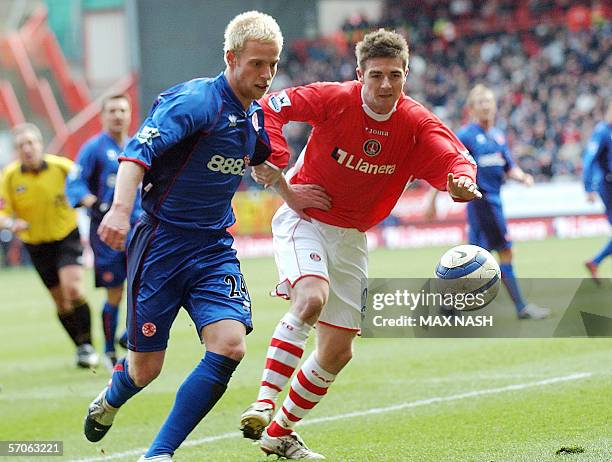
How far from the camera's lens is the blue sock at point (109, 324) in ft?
33.0

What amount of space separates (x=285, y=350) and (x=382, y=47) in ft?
5.60

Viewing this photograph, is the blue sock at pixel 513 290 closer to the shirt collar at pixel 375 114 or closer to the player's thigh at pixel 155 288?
the shirt collar at pixel 375 114

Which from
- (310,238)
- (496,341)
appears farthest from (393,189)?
(496,341)

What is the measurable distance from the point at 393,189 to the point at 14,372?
17.9 feet

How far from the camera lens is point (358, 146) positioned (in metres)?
6.23

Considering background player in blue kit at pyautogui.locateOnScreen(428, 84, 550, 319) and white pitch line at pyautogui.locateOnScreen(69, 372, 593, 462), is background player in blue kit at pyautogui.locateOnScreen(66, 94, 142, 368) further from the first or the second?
background player in blue kit at pyautogui.locateOnScreen(428, 84, 550, 319)

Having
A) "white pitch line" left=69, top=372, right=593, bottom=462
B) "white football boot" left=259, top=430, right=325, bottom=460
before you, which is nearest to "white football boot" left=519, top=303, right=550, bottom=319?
"white pitch line" left=69, top=372, right=593, bottom=462

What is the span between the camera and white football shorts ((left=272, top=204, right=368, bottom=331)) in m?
6.07

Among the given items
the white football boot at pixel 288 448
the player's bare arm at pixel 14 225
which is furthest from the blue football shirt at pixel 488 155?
the white football boot at pixel 288 448

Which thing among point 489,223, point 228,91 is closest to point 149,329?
point 228,91

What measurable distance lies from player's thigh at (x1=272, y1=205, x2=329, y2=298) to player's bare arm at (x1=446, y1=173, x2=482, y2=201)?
0.86 metres

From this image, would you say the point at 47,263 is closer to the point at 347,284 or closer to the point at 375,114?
the point at 347,284

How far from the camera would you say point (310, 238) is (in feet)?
20.6

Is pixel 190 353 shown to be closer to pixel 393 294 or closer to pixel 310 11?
pixel 393 294
